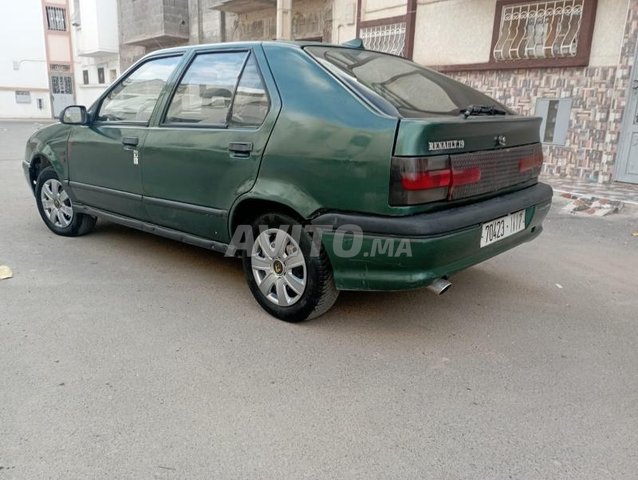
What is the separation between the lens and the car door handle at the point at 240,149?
10.3ft

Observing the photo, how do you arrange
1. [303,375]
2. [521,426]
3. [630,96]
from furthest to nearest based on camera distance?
[630,96] → [303,375] → [521,426]

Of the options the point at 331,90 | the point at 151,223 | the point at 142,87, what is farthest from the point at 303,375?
the point at 142,87

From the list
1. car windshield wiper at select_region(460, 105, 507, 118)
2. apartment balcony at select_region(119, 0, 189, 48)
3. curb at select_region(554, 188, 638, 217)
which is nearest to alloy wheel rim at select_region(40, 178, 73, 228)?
car windshield wiper at select_region(460, 105, 507, 118)

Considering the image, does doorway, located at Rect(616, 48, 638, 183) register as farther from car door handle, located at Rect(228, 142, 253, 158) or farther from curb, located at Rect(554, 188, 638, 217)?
car door handle, located at Rect(228, 142, 253, 158)

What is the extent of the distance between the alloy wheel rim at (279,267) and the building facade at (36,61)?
35.3 metres

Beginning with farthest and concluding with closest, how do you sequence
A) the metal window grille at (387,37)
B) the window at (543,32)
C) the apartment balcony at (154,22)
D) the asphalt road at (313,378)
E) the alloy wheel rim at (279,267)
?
the apartment balcony at (154,22)
the metal window grille at (387,37)
the window at (543,32)
the alloy wheel rim at (279,267)
the asphalt road at (313,378)

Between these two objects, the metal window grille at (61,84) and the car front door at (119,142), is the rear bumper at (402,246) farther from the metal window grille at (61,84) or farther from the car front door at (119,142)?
the metal window grille at (61,84)

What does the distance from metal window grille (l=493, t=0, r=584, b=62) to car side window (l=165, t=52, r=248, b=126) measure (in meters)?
6.89

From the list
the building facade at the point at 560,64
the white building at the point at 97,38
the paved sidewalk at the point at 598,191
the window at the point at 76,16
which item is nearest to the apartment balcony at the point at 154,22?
the white building at the point at 97,38

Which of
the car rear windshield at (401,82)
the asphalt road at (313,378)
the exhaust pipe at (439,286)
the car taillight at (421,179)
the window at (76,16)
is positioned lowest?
the asphalt road at (313,378)

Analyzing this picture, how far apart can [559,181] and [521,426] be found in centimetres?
716

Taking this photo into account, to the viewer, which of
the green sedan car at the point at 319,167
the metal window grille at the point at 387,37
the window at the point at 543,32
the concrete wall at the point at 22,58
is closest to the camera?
the green sedan car at the point at 319,167

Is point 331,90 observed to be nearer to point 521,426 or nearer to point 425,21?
point 521,426

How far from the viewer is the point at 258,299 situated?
3.41m
